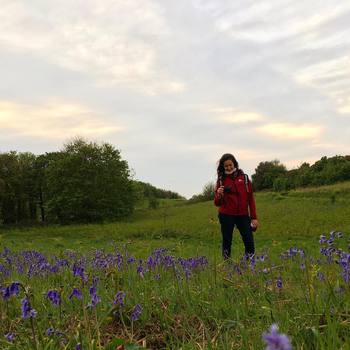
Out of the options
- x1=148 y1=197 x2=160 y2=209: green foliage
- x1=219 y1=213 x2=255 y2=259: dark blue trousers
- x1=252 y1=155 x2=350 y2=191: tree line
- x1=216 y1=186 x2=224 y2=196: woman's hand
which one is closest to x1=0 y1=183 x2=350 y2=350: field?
x1=216 y1=186 x2=224 y2=196: woman's hand

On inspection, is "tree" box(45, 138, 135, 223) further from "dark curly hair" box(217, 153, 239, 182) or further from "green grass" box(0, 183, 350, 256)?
"dark curly hair" box(217, 153, 239, 182)

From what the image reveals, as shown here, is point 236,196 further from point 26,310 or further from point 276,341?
point 276,341

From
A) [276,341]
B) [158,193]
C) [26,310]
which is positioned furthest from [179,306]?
[158,193]

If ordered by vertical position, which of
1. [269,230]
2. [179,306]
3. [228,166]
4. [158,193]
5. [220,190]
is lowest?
[269,230]

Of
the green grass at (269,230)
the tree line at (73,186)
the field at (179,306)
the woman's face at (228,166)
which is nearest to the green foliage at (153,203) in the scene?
the tree line at (73,186)

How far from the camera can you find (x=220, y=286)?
4.07 metres

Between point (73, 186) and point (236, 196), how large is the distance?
58285mm

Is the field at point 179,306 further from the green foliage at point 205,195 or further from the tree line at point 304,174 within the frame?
the green foliage at point 205,195

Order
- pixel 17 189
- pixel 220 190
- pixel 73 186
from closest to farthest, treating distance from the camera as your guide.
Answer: pixel 220 190 < pixel 73 186 < pixel 17 189

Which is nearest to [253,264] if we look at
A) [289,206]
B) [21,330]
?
[21,330]

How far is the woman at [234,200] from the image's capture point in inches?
350

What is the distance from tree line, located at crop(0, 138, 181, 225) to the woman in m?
56.0

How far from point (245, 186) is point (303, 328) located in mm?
6494

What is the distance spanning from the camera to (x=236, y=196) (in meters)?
8.95
